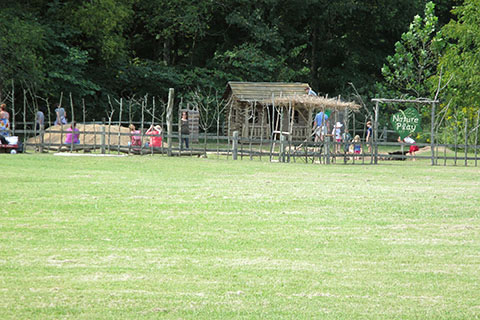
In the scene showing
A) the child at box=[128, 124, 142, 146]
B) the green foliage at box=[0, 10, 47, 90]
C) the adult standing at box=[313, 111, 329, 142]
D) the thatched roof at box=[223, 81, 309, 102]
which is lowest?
the child at box=[128, 124, 142, 146]

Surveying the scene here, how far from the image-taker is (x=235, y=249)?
30.1 feet

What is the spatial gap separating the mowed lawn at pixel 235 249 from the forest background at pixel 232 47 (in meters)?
18.7

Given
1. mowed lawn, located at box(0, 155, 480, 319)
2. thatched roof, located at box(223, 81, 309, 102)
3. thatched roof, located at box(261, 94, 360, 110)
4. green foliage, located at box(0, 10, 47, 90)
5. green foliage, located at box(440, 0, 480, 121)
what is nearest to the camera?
mowed lawn, located at box(0, 155, 480, 319)

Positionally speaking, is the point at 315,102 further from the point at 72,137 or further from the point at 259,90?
the point at 259,90

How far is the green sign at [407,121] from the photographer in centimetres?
2634

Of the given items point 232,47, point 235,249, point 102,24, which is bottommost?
point 235,249

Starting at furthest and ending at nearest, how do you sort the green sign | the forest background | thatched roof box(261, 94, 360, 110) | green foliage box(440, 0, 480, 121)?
1. the forest background
2. green foliage box(440, 0, 480, 121)
3. the green sign
4. thatched roof box(261, 94, 360, 110)

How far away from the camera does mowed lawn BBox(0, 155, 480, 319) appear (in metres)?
6.71

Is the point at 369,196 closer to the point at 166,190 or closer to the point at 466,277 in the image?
the point at 166,190

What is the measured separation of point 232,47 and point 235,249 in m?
37.7

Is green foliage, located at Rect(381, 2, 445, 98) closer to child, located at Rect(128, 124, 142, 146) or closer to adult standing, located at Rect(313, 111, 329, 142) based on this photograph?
adult standing, located at Rect(313, 111, 329, 142)

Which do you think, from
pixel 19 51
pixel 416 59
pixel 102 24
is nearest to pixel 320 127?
pixel 19 51

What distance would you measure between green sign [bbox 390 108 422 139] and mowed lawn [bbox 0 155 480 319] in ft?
30.4

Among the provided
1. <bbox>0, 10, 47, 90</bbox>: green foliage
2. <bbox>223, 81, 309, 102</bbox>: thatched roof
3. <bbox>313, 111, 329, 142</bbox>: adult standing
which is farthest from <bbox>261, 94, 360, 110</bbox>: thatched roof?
<bbox>0, 10, 47, 90</bbox>: green foliage
